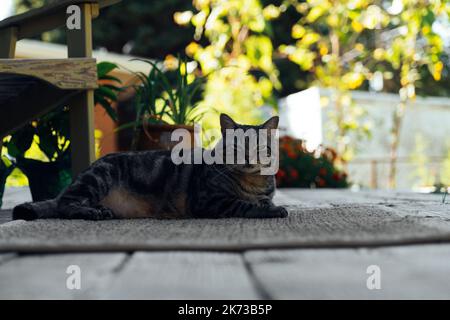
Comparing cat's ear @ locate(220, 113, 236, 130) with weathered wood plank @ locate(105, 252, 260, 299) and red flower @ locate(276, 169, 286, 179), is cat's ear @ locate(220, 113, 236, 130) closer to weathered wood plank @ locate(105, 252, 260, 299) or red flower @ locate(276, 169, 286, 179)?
weathered wood plank @ locate(105, 252, 260, 299)

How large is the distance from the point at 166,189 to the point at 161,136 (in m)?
0.79

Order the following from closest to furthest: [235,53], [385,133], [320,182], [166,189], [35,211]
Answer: [35,211]
[166,189]
[320,182]
[235,53]
[385,133]

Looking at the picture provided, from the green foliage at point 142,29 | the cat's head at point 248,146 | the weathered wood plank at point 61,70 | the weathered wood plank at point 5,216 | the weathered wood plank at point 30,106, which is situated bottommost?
the weathered wood plank at point 5,216

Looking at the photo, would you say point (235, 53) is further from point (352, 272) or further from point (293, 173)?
point (352, 272)

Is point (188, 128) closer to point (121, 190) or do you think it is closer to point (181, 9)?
point (121, 190)

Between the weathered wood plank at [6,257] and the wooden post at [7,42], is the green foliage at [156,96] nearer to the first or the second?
the wooden post at [7,42]

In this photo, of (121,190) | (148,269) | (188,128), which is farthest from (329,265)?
(188,128)

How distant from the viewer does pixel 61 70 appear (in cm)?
228

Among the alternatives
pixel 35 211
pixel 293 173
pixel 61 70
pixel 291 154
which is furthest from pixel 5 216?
pixel 291 154

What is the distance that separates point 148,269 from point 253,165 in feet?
3.95

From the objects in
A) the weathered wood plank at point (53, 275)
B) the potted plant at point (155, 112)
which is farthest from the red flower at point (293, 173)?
the weathered wood plank at point (53, 275)

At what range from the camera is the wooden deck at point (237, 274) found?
1012 millimetres

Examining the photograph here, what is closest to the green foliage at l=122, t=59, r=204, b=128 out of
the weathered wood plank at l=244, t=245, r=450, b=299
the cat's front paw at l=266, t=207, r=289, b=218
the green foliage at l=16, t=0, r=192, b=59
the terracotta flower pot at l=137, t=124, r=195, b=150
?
the terracotta flower pot at l=137, t=124, r=195, b=150

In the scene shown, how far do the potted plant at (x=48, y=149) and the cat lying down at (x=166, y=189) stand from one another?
26.1 inches
